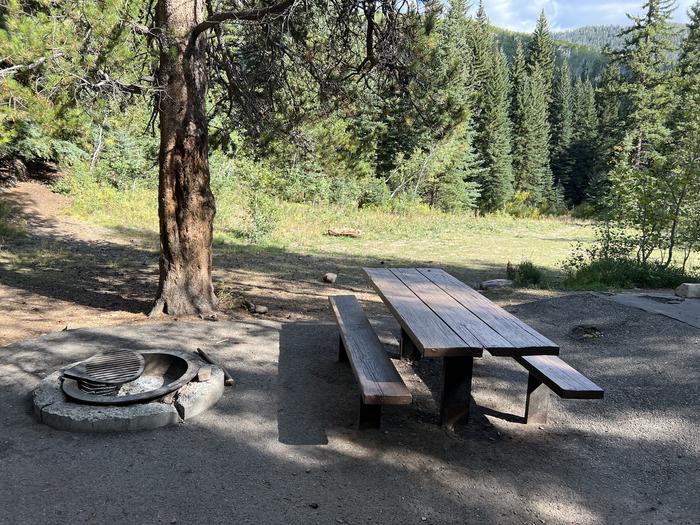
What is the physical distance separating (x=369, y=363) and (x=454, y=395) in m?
0.58

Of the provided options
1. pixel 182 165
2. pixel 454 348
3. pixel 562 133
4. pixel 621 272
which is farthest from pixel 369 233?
pixel 562 133

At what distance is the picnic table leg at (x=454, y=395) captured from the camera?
3.51 meters

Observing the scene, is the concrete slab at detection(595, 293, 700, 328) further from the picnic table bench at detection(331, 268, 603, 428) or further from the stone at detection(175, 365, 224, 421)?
the stone at detection(175, 365, 224, 421)

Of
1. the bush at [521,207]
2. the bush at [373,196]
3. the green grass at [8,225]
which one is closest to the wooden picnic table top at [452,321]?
the green grass at [8,225]

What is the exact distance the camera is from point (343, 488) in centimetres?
289

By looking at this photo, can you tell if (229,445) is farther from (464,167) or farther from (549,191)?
(549,191)

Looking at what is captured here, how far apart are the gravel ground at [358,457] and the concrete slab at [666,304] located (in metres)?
1.25

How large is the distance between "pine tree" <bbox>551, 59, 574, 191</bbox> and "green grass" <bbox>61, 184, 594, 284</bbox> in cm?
3832

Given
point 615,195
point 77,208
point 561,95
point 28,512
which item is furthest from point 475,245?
point 561,95

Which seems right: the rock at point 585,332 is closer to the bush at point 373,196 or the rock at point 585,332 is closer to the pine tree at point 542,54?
the bush at point 373,196

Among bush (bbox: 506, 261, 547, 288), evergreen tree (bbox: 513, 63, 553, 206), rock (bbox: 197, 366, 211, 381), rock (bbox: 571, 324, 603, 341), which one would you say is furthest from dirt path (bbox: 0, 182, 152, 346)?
evergreen tree (bbox: 513, 63, 553, 206)

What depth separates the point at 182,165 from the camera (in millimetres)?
5840

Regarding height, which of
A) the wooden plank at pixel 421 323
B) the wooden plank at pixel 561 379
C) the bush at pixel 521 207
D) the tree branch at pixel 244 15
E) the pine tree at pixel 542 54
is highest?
the pine tree at pixel 542 54

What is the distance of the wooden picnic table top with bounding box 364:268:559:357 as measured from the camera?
3.01 meters
